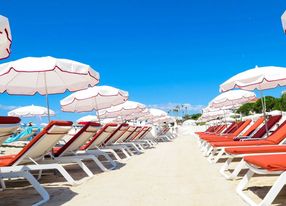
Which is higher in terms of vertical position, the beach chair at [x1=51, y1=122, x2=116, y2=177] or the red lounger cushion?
the red lounger cushion

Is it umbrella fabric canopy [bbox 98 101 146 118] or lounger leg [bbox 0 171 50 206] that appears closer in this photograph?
Result: lounger leg [bbox 0 171 50 206]

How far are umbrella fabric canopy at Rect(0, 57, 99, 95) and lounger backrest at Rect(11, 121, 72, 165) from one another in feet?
6.66

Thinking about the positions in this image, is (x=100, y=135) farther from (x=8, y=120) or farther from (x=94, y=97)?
(x=8, y=120)

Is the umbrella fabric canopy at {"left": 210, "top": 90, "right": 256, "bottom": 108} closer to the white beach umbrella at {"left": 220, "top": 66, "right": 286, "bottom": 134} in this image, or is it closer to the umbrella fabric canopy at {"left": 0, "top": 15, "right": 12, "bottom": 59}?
the white beach umbrella at {"left": 220, "top": 66, "right": 286, "bottom": 134}

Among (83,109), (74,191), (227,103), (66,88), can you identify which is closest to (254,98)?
(227,103)

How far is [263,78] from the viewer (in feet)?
29.7

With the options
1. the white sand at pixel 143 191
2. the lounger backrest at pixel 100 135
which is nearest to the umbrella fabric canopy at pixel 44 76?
the lounger backrest at pixel 100 135

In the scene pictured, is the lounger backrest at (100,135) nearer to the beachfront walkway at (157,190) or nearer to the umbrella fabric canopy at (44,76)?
the umbrella fabric canopy at (44,76)

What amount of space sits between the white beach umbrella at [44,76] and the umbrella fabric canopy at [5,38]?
224cm

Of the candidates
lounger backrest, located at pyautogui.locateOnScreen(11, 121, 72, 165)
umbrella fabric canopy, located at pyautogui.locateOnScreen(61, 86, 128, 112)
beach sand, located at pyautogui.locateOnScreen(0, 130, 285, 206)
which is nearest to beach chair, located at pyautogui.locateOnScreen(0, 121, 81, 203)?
lounger backrest, located at pyautogui.locateOnScreen(11, 121, 72, 165)

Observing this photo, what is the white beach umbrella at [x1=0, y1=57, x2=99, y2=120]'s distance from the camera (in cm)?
718

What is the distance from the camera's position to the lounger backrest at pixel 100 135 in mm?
7883

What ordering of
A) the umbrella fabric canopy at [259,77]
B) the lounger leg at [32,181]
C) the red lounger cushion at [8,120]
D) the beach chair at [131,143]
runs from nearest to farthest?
the red lounger cushion at [8,120] → the lounger leg at [32,181] → the umbrella fabric canopy at [259,77] → the beach chair at [131,143]

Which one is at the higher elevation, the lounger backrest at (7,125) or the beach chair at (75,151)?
the lounger backrest at (7,125)
